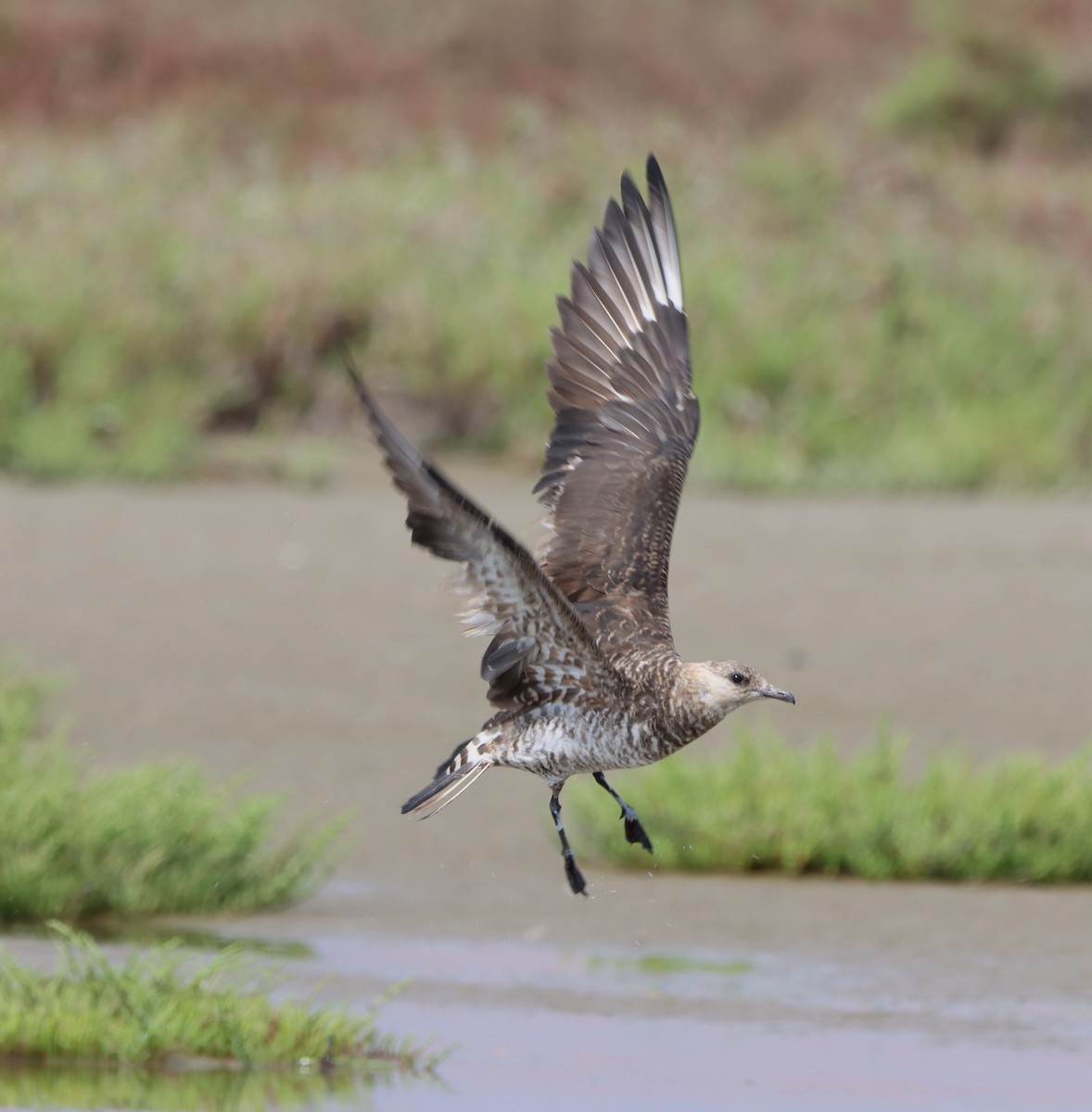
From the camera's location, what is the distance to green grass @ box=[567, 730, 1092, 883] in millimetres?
8227

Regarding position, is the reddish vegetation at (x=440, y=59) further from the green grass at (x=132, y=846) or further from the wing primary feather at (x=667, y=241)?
the wing primary feather at (x=667, y=241)

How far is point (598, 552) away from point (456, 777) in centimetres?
83

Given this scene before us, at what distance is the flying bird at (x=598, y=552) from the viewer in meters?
4.88


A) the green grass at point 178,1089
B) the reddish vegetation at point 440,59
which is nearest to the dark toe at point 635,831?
the green grass at point 178,1089

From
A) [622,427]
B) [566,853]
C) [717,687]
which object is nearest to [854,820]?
[622,427]

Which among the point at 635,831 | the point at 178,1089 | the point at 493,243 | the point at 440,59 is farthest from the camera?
the point at 440,59

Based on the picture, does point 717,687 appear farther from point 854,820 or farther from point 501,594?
point 854,820

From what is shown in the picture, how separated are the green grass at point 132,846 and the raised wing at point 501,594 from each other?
2.18m

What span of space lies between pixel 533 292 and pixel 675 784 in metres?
6.59

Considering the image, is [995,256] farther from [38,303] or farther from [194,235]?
[38,303]

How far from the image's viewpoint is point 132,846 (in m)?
7.50

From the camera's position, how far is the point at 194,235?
1527 centimetres

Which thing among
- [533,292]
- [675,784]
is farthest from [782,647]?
[533,292]

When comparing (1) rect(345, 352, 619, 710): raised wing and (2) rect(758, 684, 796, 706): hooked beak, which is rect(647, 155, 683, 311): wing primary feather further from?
(1) rect(345, 352, 619, 710): raised wing
